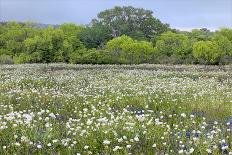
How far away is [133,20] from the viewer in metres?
85.7

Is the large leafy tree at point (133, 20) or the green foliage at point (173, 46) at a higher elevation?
the large leafy tree at point (133, 20)

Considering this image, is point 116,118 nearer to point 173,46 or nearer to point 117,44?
point 117,44

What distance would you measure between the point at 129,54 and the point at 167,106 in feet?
152

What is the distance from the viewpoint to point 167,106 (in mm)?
12523

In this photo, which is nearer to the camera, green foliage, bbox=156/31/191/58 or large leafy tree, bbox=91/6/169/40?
green foliage, bbox=156/31/191/58

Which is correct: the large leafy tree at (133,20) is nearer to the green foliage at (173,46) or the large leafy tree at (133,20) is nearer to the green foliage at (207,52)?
the green foliage at (173,46)

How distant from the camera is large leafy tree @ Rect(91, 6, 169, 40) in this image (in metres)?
84.4

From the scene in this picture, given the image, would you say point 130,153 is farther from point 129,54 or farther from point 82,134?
point 129,54

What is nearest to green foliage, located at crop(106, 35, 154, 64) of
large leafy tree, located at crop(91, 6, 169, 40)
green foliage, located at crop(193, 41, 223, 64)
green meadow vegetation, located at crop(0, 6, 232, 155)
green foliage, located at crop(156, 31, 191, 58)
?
green foliage, located at crop(156, 31, 191, 58)

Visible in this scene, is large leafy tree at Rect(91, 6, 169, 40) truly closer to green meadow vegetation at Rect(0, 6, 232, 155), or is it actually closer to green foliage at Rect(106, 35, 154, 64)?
green foliage at Rect(106, 35, 154, 64)

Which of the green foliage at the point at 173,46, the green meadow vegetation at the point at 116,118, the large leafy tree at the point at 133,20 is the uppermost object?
the large leafy tree at the point at 133,20

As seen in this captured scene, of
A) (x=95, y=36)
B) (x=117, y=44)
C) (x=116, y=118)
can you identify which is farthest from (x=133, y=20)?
(x=116, y=118)

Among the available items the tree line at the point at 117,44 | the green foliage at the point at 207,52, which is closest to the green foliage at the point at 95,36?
the tree line at the point at 117,44

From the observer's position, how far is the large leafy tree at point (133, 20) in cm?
8444
